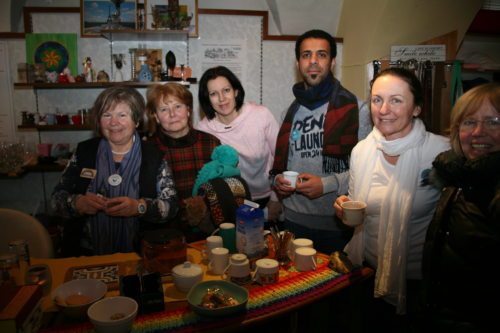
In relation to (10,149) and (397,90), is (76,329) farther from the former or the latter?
(10,149)

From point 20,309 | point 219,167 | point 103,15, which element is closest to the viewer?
point 20,309

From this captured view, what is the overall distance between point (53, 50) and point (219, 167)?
262 centimetres

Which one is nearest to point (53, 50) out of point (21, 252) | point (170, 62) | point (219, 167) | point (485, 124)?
point (170, 62)

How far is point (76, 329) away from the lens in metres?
1.27

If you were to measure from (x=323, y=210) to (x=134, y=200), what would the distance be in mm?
1069

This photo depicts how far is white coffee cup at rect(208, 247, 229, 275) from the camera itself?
5.25 ft

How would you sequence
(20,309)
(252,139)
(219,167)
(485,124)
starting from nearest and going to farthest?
1. (20,309)
2. (485,124)
3. (219,167)
4. (252,139)

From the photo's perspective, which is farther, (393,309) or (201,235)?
(201,235)

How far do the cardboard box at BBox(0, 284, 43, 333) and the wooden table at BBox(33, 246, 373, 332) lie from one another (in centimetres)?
11

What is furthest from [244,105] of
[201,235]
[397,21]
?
[397,21]

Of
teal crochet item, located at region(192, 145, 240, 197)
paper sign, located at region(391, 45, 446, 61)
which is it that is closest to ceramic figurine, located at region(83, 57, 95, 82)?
teal crochet item, located at region(192, 145, 240, 197)

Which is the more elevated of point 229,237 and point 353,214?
point 353,214

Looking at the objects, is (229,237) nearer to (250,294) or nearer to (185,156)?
(250,294)

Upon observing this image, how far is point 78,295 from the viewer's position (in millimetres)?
1425
